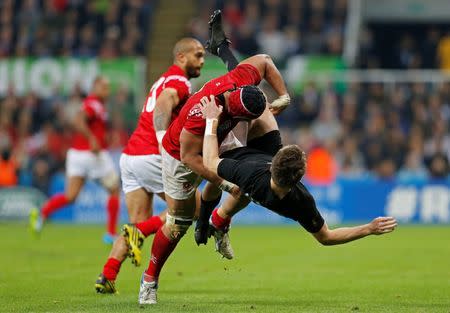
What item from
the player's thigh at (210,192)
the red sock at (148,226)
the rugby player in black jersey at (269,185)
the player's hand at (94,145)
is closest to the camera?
the rugby player in black jersey at (269,185)

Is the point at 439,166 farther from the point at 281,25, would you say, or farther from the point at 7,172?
the point at 7,172

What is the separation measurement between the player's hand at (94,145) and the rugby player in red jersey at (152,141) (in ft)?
17.4

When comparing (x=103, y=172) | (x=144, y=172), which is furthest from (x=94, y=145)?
(x=144, y=172)

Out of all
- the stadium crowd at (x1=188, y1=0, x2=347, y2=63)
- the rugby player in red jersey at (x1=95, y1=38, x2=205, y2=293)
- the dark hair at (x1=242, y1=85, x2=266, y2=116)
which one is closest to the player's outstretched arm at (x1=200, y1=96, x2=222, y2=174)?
the dark hair at (x1=242, y1=85, x2=266, y2=116)

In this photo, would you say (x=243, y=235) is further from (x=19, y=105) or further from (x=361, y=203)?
(x=19, y=105)

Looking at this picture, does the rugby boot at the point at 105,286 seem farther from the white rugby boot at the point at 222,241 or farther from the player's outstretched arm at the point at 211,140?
the player's outstretched arm at the point at 211,140

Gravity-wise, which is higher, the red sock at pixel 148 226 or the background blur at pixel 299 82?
the background blur at pixel 299 82

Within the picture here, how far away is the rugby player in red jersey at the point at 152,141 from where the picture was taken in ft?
36.3

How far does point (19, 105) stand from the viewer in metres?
26.1

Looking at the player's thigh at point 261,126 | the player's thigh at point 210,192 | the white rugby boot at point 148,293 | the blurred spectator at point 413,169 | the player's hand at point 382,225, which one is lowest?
the white rugby boot at point 148,293

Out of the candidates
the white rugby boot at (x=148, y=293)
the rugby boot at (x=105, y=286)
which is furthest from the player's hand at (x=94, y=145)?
the white rugby boot at (x=148, y=293)

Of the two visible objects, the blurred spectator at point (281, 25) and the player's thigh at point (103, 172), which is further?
the blurred spectator at point (281, 25)

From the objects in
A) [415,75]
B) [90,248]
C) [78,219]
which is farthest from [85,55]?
[90,248]

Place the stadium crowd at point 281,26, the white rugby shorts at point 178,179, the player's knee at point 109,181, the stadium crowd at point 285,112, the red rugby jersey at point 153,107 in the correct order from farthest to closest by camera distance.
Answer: the stadium crowd at point 281,26 → the stadium crowd at point 285,112 → the player's knee at point 109,181 → the red rugby jersey at point 153,107 → the white rugby shorts at point 178,179
